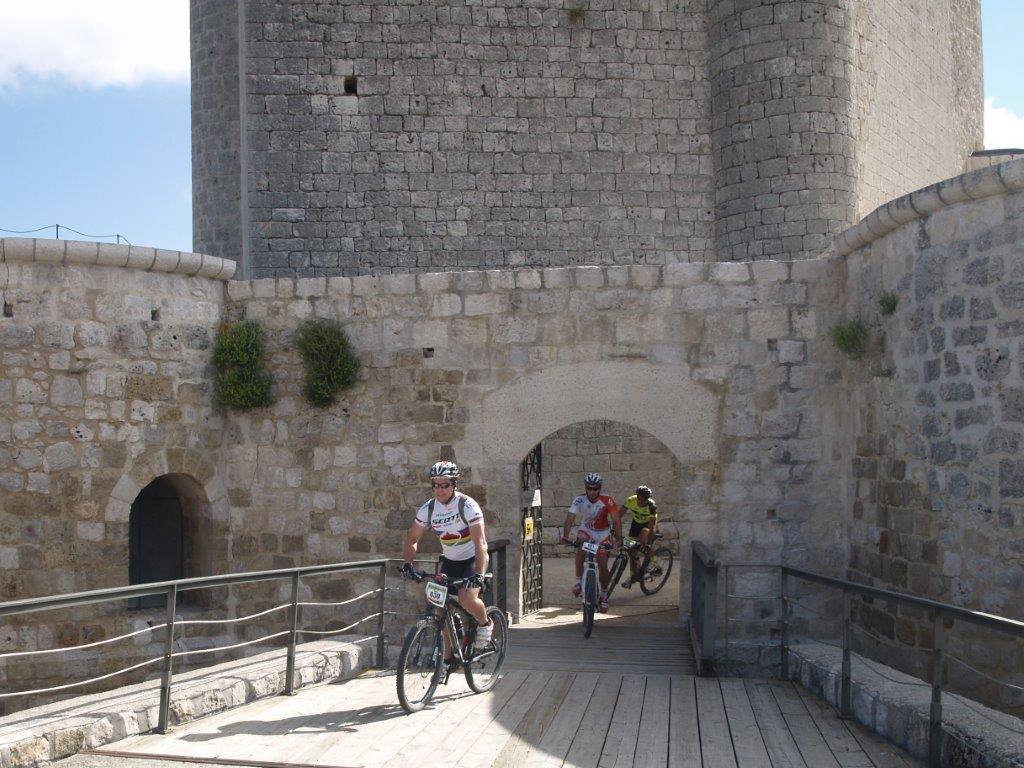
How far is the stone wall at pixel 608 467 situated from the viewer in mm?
16219

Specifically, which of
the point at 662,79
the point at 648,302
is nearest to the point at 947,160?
the point at 662,79

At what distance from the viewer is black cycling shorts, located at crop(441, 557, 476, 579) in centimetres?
692

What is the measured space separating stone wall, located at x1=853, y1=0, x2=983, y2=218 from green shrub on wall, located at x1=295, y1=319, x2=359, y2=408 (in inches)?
289

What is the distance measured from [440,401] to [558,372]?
107 centimetres

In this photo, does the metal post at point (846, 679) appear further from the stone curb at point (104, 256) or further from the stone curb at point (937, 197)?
the stone curb at point (104, 256)

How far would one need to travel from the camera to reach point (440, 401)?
32.3ft

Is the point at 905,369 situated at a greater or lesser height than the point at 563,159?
lesser

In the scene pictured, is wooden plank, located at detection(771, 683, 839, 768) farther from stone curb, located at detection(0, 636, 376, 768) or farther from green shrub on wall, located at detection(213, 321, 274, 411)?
green shrub on wall, located at detection(213, 321, 274, 411)

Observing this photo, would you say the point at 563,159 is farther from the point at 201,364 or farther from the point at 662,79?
the point at 201,364

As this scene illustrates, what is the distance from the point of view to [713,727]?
20.6 feet

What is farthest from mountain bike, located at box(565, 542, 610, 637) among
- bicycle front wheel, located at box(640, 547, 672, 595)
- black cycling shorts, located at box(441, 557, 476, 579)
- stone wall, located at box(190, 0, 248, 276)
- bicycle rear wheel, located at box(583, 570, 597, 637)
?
stone wall, located at box(190, 0, 248, 276)

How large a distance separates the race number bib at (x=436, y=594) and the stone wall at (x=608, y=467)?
9.60 m

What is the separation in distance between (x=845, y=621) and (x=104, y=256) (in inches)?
252

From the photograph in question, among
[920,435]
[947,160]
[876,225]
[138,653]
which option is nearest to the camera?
[920,435]
